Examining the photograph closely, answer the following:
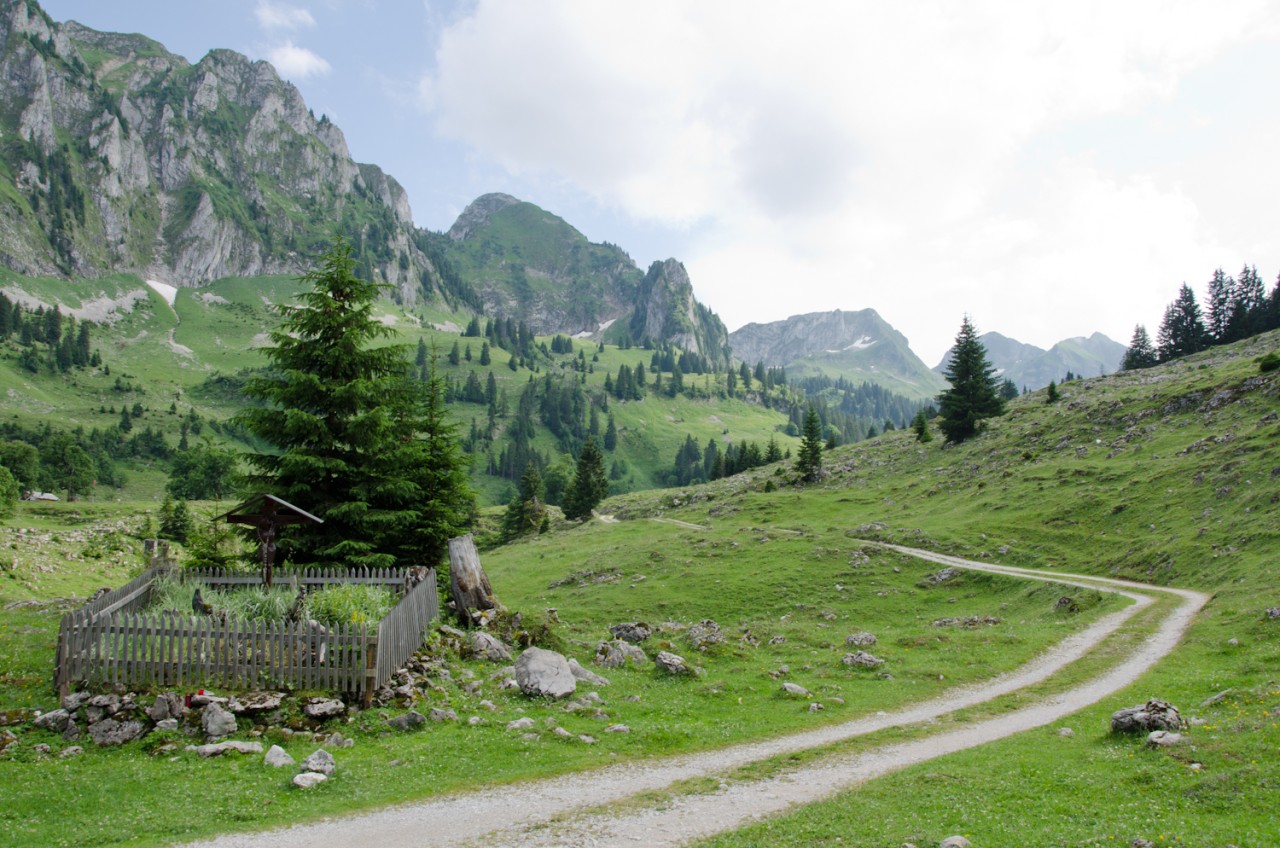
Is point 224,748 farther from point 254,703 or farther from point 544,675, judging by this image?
point 544,675

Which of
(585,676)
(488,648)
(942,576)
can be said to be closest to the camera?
(585,676)

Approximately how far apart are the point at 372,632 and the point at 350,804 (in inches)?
240

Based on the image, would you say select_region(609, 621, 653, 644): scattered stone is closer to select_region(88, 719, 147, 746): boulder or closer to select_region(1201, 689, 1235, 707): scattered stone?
select_region(88, 719, 147, 746): boulder

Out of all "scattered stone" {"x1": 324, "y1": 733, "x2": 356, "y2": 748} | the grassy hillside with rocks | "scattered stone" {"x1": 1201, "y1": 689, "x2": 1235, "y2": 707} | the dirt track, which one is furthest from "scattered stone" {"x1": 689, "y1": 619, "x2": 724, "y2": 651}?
"scattered stone" {"x1": 1201, "y1": 689, "x2": 1235, "y2": 707}

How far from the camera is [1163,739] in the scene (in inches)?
581

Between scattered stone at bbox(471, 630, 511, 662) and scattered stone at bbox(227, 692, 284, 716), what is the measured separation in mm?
7114

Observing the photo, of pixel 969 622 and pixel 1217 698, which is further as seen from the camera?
pixel 969 622

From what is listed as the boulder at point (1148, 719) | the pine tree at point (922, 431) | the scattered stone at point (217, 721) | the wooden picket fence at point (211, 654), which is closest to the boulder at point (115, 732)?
the scattered stone at point (217, 721)

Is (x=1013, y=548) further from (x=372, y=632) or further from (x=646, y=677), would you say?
(x=372, y=632)

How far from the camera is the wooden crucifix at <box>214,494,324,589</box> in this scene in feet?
77.3

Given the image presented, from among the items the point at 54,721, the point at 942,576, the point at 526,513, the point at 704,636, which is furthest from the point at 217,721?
the point at 526,513

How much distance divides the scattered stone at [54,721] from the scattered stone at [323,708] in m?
5.26

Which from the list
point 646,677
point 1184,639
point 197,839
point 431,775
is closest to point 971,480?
point 1184,639

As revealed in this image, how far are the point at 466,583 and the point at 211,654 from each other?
10.1 metres
